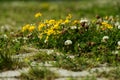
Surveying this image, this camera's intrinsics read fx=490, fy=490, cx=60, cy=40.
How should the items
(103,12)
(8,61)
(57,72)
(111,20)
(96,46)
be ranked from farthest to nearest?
(103,12), (111,20), (96,46), (8,61), (57,72)

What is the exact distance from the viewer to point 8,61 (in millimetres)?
6422

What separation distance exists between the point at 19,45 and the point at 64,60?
1.19 meters

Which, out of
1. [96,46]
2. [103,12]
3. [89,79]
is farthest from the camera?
[103,12]

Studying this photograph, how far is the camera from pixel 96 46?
6.93 m

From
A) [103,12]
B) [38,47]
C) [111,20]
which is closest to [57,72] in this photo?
[38,47]

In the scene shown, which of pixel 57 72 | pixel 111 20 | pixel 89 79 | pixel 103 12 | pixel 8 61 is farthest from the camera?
pixel 103 12

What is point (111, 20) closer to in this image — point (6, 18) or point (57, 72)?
point (57, 72)

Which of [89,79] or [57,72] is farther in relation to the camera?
[57,72]

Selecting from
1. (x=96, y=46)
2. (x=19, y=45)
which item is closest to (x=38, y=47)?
(x=19, y=45)

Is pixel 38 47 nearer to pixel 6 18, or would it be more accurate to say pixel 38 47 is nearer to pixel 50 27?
pixel 50 27

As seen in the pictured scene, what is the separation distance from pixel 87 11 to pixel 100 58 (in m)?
9.07

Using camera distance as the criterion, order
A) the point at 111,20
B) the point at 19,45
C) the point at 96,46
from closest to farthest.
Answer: the point at 96,46 < the point at 19,45 < the point at 111,20

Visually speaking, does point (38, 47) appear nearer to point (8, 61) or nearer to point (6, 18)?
point (8, 61)

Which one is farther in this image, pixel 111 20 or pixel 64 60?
pixel 111 20
